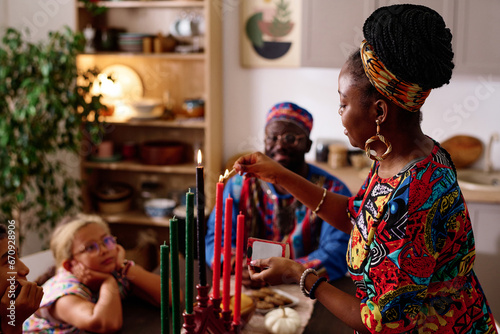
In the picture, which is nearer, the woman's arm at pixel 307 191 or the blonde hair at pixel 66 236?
the woman's arm at pixel 307 191

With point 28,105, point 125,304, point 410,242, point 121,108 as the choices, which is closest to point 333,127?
point 121,108

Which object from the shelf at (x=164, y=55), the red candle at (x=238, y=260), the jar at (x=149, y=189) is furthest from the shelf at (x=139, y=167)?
the red candle at (x=238, y=260)

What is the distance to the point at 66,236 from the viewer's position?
1.55m

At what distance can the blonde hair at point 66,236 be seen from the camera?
1544mm

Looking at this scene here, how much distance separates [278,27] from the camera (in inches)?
141

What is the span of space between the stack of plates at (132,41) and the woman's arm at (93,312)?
238 centimetres

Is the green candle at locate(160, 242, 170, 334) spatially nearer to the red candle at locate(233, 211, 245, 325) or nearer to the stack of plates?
the red candle at locate(233, 211, 245, 325)

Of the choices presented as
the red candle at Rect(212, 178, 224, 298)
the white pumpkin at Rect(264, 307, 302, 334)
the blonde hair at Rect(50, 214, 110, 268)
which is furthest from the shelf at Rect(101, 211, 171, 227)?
the red candle at Rect(212, 178, 224, 298)

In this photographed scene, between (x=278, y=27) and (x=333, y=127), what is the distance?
0.77 meters

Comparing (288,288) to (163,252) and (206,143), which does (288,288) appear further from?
(206,143)

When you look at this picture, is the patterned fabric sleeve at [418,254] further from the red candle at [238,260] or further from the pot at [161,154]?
the pot at [161,154]

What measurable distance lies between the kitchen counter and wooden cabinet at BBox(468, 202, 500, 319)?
1.9 inches

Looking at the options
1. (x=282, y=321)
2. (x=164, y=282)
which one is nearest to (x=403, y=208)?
(x=164, y=282)

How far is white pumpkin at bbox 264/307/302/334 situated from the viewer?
4.34 feet
